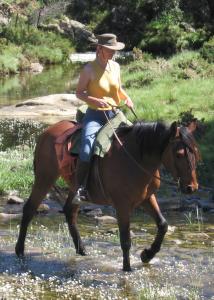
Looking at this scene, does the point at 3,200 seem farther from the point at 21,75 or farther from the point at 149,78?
the point at 21,75

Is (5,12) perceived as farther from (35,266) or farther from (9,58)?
(35,266)

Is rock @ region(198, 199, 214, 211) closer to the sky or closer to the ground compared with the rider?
closer to the ground

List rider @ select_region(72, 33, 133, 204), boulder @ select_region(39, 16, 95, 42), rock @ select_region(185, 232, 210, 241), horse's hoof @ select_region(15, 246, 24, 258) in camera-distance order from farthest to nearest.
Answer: boulder @ select_region(39, 16, 95, 42), rock @ select_region(185, 232, 210, 241), horse's hoof @ select_region(15, 246, 24, 258), rider @ select_region(72, 33, 133, 204)

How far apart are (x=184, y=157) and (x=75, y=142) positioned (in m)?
1.87

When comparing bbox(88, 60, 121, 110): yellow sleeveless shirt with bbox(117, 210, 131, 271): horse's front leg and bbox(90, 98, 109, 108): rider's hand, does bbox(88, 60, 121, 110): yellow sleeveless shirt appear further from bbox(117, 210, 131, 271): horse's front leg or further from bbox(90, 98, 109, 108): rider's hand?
bbox(117, 210, 131, 271): horse's front leg

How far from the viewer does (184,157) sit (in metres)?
7.74

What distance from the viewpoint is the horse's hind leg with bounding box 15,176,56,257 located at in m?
9.70

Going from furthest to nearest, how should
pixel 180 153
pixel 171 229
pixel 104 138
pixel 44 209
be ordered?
pixel 44 209 < pixel 171 229 < pixel 104 138 < pixel 180 153

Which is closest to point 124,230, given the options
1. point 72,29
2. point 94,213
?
point 94,213

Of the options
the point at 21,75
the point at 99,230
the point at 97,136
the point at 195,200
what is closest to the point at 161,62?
the point at 21,75

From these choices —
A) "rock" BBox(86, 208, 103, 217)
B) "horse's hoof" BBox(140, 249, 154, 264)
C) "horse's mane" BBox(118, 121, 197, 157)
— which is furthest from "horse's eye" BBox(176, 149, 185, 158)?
"rock" BBox(86, 208, 103, 217)

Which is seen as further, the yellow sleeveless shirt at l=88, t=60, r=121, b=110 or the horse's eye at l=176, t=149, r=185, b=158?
Result: the yellow sleeveless shirt at l=88, t=60, r=121, b=110

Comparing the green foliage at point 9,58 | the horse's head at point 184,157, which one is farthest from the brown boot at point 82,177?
the green foliage at point 9,58

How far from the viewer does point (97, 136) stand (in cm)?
875
